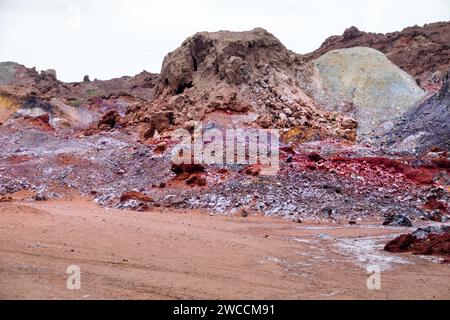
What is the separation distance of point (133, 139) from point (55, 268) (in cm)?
2244

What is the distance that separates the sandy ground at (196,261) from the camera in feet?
22.1

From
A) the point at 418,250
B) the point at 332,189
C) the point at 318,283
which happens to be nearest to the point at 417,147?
the point at 332,189

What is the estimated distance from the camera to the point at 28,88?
144 ft

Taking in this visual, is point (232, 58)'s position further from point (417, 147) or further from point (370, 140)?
point (417, 147)

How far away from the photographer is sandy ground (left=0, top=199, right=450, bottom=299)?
6750 millimetres

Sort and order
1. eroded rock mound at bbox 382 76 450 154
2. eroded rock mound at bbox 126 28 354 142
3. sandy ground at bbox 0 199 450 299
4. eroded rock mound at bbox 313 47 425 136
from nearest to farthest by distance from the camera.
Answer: sandy ground at bbox 0 199 450 299 < eroded rock mound at bbox 382 76 450 154 < eroded rock mound at bbox 126 28 354 142 < eroded rock mound at bbox 313 47 425 136

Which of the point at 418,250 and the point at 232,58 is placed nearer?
the point at 418,250

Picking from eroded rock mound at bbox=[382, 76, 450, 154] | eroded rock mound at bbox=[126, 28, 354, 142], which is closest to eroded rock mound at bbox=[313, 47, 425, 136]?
eroded rock mound at bbox=[382, 76, 450, 154]

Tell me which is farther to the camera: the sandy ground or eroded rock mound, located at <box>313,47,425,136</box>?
eroded rock mound, located at <box>313,47,425,136</box>

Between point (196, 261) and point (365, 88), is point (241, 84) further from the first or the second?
point (196, 261)

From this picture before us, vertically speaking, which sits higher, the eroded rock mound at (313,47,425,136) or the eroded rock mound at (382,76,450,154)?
the eroded rock mound at (313,47,425,136)

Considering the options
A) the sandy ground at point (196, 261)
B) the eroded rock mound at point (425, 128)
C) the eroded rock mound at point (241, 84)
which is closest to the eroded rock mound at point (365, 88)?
the eroded rock mound at point (425, 128)

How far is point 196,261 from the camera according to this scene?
8781 millimetres

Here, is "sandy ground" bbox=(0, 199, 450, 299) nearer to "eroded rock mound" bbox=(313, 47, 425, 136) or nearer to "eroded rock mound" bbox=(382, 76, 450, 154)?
"eroded rock mound" bbox=(382, 76, 450, 154)
